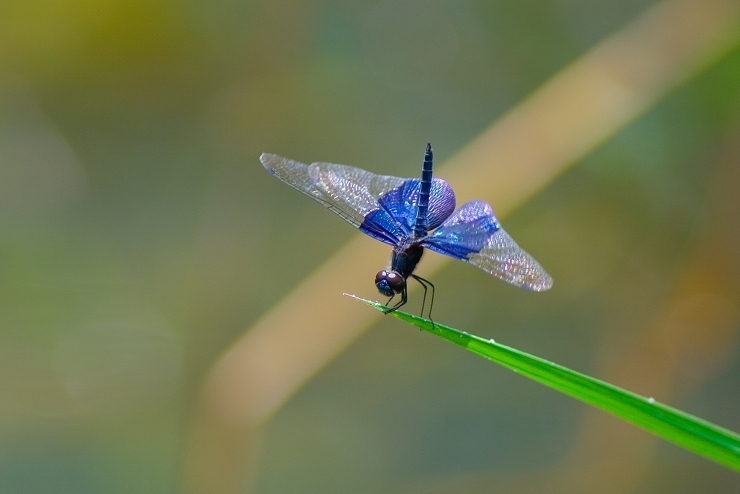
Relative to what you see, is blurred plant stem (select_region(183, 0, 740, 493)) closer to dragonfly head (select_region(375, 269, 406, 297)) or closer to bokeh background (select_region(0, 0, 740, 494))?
bokeh background (select_region(0, 0, 740, 494))

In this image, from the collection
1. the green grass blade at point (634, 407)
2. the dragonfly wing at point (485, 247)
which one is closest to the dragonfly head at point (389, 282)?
the dragonfly wing at point (485, 247)

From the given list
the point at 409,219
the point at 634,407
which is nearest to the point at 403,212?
the point at 409,219

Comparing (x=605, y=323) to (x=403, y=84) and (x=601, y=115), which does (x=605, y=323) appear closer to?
(x=601, y=115)

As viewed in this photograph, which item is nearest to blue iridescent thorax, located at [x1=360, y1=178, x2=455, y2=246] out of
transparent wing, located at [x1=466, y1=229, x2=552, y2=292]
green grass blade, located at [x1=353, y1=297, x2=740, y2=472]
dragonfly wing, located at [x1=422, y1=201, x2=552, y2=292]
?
dragonfly wing, located at [x1=422, y1=201, x2=552, y2=292]

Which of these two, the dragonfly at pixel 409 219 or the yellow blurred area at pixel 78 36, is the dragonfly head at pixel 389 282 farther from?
the yellow blurred area at pixel 78 36

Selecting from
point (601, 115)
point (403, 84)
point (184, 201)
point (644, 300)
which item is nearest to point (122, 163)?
point (184, 201)

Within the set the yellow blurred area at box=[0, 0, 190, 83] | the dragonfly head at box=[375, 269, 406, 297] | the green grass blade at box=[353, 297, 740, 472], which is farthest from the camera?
the yellow blurred area at box=[0, 0, 190, 83]

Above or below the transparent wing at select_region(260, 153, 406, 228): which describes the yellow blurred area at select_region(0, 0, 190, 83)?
above
